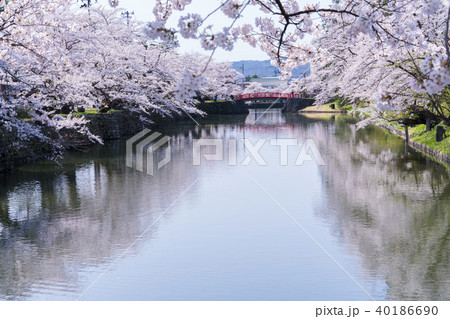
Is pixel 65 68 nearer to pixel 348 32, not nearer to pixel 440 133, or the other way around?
pixel 348 32

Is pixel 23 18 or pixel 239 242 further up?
pixel 23 18

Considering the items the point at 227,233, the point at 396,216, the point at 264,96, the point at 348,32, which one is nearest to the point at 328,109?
the point at 264,96

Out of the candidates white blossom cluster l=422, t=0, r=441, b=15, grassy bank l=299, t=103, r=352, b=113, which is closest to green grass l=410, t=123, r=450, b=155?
white blossom cluster l=422, t=0, r=441, b=15

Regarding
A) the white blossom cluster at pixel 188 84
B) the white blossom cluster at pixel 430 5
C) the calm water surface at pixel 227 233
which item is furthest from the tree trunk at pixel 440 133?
the white blossom cluster at pixel 188 84

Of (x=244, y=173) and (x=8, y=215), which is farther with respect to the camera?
(x=244, y=173)

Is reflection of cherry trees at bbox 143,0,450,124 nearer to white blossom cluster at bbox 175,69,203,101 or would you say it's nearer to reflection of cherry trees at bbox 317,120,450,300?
white blossom cluster at bbox 175,69,203,101

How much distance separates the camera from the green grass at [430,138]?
61.6 ft

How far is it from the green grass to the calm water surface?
1.69 meters

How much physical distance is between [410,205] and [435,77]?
6.76 m

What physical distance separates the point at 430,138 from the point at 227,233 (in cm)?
1404

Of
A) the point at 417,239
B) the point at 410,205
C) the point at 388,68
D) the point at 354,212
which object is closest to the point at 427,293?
the point at 417,239

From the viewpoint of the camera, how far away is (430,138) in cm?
2141

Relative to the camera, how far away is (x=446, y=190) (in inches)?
518

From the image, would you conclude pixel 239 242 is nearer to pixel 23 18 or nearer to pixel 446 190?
pixel 446 190
